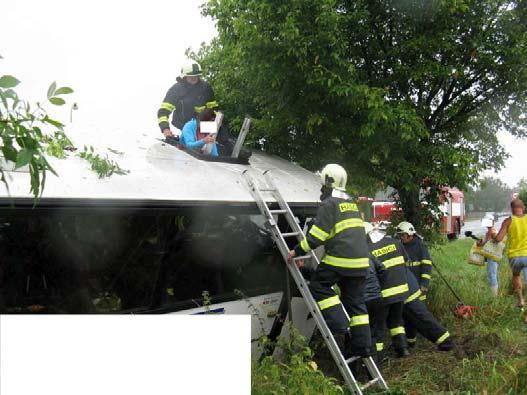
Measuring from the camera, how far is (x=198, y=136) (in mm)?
6426

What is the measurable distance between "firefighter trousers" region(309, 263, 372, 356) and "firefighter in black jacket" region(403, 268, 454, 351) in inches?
58.1

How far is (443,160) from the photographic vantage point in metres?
7.30

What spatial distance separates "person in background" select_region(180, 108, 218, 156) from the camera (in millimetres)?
6121

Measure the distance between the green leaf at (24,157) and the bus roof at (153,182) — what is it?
1217 mm

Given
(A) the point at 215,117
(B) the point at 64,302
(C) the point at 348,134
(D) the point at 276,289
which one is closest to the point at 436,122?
(C) the point at 348,134

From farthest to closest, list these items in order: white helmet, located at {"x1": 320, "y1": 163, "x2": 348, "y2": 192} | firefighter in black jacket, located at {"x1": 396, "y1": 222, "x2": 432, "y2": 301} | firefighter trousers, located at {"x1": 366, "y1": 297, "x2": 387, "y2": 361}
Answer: firefighter in black jacket, located at {"x1": 396, "y1": 222, "x2": 432, "y2": 301} < firefighter trousers, located at {"x1": 366, "y1": 297, "x2": 387, "y2": 361} < white helmet, located at {"x1": 320, "y1": 163, "x2": 348, "y2": 192}

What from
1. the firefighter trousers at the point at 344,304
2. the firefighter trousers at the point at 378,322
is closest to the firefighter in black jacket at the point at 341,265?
the firefighter trousers at the point at 344,304

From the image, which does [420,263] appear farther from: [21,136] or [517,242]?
[21,136]

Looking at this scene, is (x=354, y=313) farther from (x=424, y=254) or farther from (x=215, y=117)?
(x=215, y=117)

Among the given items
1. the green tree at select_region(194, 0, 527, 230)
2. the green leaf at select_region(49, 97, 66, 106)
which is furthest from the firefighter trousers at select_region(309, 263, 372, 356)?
the green leaf at select_region(49, 97, 66, 106)

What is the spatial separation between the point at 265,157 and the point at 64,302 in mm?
4248

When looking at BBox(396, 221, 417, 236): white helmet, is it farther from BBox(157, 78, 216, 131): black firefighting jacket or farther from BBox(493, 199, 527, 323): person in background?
BBox(157, 78, 216, 131): black firefighting jacket

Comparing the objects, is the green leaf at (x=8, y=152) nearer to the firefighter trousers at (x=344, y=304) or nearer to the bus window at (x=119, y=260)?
the bus window at (x=119, y=260)

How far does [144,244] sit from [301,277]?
4.88 ft
